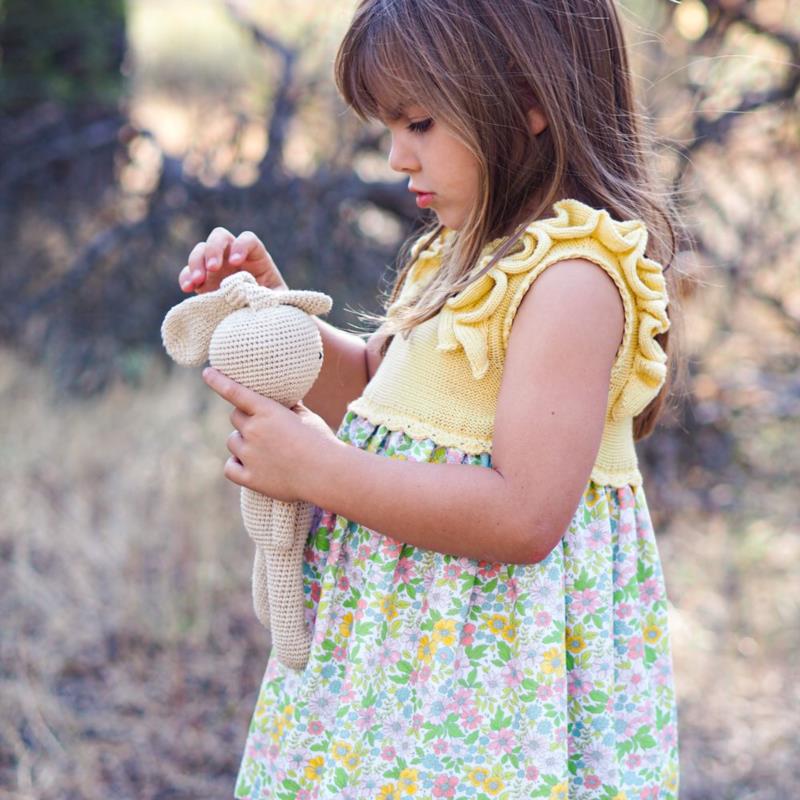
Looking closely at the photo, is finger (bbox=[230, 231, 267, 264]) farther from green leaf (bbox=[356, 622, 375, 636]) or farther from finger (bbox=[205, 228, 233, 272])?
green leaf (bbox=[356, 622, 375, 636])

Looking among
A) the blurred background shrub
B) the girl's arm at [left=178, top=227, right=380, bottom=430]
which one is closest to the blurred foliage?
the blurred background shrub

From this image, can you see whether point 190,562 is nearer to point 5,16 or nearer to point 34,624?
point 34,624

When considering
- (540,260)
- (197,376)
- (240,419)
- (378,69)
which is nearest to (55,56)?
(197,376)

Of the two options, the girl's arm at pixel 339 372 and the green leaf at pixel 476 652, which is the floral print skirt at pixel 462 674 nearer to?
the green leaf at pixel 476 652

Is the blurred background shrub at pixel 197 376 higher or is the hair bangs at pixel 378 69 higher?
the hair bangs at pixel 378 69

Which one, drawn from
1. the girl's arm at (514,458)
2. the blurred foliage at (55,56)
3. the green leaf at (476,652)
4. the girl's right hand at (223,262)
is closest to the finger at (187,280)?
the girl's right hand at (223,262)

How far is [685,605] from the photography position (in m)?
2.82

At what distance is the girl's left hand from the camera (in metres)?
1.09

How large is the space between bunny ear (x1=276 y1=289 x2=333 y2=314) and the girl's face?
0.57 feet

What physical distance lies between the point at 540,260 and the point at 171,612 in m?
1.84

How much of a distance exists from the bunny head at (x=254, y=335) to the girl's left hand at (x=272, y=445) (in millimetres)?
19

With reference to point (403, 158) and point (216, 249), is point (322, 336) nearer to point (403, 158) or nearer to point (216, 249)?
point (216, 249)

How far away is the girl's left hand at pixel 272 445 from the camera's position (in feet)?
3.57

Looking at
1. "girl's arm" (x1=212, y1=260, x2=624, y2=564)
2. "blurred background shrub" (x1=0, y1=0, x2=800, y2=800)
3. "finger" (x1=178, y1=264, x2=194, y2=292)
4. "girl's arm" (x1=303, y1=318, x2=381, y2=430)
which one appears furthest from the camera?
"blurred background shrub" (x1=0, y1=0, x2=800, y2=800)
